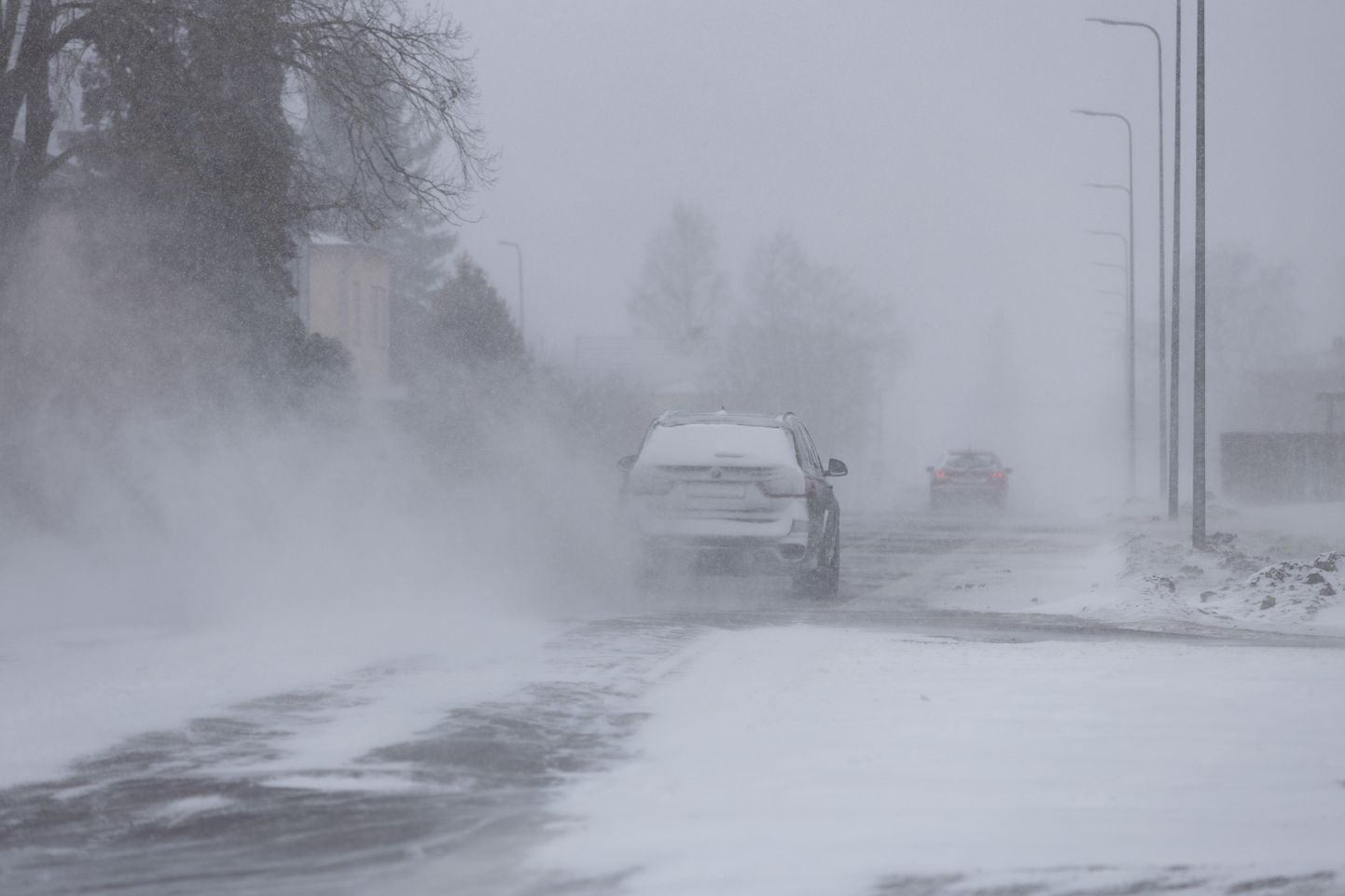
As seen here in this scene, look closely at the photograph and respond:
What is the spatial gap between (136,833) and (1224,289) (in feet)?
370

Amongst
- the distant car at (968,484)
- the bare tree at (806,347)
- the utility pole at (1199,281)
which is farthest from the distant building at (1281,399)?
A: the utility pole at (1199,281)

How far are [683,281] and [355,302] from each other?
158 feet

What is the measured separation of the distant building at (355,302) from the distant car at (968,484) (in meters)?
15.3

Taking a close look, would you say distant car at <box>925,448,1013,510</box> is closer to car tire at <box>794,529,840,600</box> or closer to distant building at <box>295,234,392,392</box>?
distant building at <box>295,234,392,392</box>

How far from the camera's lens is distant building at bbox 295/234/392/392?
49281mm

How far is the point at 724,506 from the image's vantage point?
49.6 feet

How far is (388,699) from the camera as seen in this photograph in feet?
27.9

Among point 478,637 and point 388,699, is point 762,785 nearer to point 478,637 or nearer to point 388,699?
point 388,699

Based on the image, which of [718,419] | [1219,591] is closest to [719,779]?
[718,419]

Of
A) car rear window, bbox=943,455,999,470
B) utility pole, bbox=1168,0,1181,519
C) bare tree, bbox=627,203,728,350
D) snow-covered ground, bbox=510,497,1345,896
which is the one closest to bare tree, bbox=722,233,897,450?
bare tree, bbox=627,203,728,350

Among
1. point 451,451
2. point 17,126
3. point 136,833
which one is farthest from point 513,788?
point 451,451

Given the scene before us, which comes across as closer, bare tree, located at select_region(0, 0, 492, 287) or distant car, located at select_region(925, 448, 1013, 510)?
bare tree, located at select_region(0, 0, 492, 287)

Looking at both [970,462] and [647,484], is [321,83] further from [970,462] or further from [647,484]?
[970,462]

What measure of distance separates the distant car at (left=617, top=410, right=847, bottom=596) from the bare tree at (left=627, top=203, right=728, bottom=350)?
272 feet
